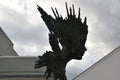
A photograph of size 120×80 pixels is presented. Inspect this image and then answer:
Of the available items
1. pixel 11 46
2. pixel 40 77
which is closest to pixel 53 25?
pixel 40 77

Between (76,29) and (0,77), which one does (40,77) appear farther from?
(76,29)

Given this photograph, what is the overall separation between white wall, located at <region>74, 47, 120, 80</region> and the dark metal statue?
40.4ft

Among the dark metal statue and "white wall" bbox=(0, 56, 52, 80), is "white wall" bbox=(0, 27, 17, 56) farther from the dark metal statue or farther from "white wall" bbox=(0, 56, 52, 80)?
the dark metal statue

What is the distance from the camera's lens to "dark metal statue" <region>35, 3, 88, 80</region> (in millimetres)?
4922

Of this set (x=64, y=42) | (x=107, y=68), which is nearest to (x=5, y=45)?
(x=107, y=68)

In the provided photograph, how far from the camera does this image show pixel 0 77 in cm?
1497

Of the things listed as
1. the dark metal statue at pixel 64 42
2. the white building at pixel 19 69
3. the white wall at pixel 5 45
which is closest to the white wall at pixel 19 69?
the white building at pixel 19 69

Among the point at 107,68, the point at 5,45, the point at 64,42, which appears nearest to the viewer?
the point at 64,42

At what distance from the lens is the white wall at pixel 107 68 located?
56.9 feet

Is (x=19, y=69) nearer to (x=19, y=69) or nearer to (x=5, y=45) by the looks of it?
(x=19, y=69)

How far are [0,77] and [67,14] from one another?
10437mm

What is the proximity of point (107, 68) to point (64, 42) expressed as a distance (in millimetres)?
13672

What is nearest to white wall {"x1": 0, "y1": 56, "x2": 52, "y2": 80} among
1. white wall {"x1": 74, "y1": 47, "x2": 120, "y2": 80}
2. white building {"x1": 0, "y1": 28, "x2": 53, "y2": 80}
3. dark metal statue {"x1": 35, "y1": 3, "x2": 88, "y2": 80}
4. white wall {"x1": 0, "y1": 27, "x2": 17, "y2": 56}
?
white building {"x1": 0, "y1": 28, "x2": 53, "y2": 80}

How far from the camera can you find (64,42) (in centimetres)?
493
